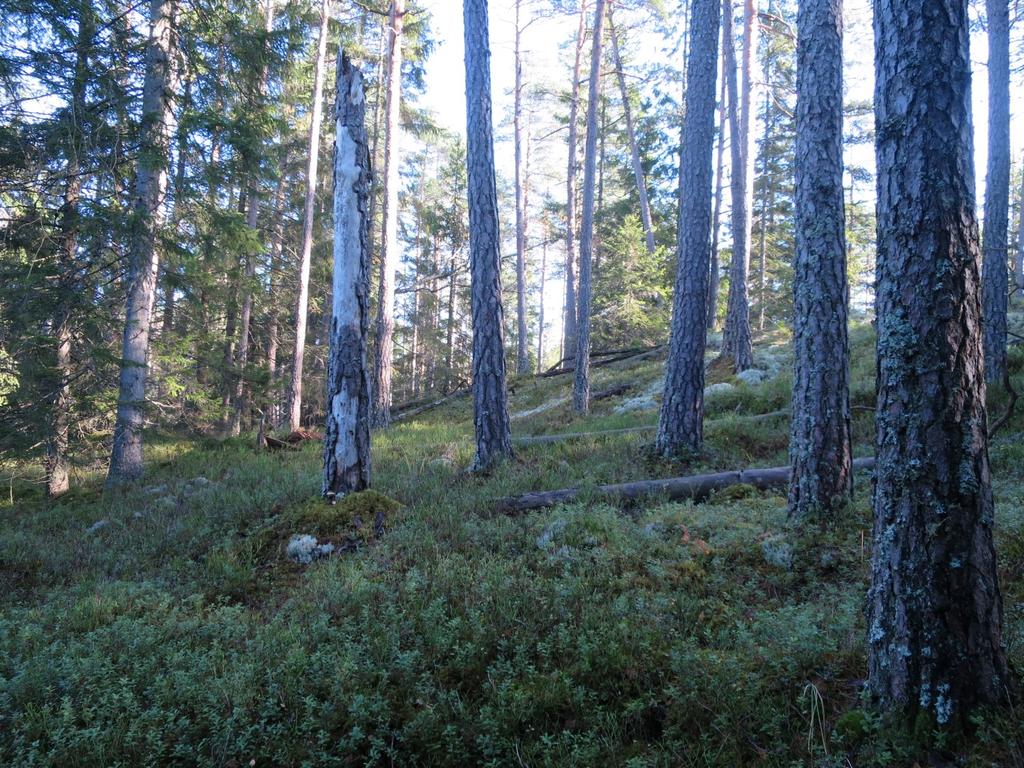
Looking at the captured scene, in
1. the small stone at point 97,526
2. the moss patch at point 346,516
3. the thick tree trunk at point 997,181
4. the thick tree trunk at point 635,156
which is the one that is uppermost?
the thick tree trunk at point 635,156

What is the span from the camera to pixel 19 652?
13.2 ft

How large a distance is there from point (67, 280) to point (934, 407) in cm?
1224

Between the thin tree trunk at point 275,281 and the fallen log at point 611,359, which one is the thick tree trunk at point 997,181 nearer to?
the fallen log at point 611,359

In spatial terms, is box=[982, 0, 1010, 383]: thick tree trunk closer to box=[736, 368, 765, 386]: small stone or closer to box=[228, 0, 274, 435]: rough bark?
box=[736, 368, 765, 386]: small stone

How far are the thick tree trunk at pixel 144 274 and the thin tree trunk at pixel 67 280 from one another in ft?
2.73

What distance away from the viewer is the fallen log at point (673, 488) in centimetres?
664

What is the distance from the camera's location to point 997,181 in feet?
33.0

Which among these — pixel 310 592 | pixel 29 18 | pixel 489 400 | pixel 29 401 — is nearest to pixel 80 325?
pixel 29 401

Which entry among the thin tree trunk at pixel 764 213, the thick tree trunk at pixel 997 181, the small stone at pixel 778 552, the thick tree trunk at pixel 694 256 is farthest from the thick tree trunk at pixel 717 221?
the small stone at pixel 778 552

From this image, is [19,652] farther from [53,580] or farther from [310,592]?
[53,580]

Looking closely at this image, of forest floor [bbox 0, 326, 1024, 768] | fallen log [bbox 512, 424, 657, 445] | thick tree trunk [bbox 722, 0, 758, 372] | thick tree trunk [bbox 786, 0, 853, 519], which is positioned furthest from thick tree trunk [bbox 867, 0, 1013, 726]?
thick tree trunk [bbox 722, 0, 758, 372]

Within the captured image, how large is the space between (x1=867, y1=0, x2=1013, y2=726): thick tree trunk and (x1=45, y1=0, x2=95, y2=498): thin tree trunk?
1099 cm

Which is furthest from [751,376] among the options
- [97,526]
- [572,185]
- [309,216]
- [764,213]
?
[764,213]

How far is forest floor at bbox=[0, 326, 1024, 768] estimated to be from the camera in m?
2.91
